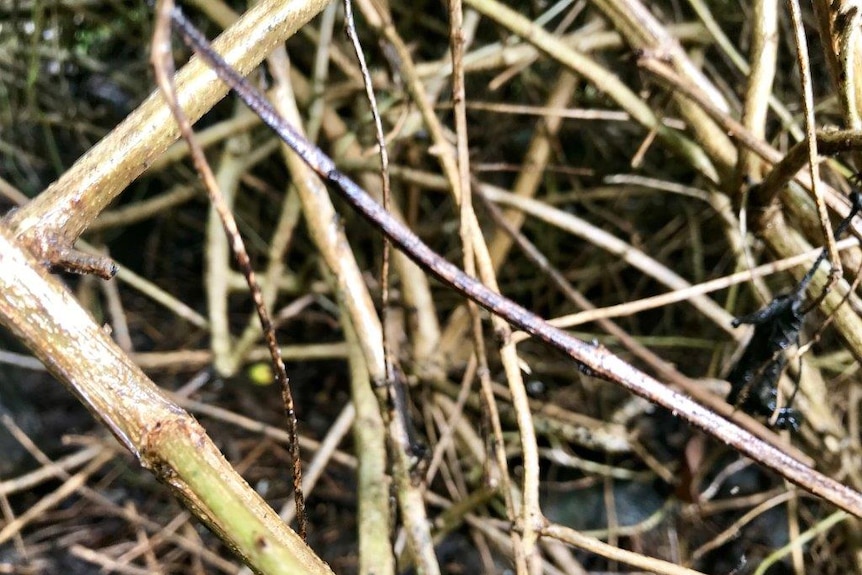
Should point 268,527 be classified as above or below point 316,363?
below

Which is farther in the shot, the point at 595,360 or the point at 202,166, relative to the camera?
the point at 595,360

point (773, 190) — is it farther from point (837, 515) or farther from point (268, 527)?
point (268, 527)

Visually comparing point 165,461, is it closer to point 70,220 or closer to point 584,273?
point 70,220

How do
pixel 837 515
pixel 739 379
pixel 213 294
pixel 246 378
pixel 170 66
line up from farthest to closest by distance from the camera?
pixel 246 378 → pixel 213 294 → pixel 837 515 → pixel 739 379 → pixel 170 66

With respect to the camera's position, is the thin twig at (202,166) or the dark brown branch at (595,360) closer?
the thin twig at (202,166)

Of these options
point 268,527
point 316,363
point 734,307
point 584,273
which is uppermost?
point 584,273

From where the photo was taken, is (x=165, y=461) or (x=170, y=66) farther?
(x=165, y=461)

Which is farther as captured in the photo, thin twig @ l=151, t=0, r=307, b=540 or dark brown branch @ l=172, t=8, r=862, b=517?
dark brown branch @ l=172, t=8, r=862, b=517

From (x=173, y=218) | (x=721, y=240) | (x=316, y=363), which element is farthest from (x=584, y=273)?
(x=173, y=218)

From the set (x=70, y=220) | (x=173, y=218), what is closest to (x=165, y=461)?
(x=70, y=220)

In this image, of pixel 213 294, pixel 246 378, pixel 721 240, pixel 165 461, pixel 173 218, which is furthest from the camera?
pixel 173 218
